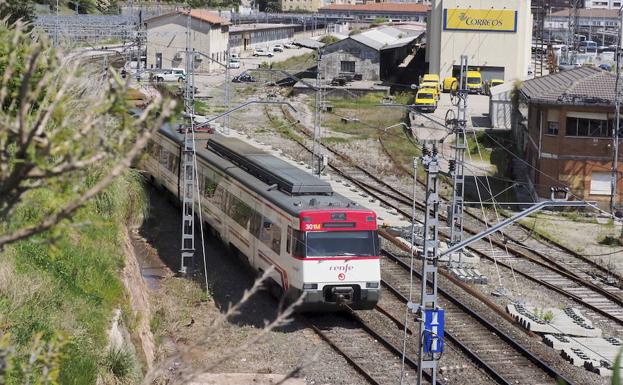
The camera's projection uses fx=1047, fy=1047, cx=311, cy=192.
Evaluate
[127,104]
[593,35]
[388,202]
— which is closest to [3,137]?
[127,104]

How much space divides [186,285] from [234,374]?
19.3 ft

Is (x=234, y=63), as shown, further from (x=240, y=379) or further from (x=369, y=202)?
(x=240, y=379)

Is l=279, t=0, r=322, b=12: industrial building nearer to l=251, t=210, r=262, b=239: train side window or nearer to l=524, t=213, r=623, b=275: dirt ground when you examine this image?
l=524, t=213, r=623, b=275: dirt ground

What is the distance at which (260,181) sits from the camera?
21969 millimetres

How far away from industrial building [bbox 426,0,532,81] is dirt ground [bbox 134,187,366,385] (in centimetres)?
3758

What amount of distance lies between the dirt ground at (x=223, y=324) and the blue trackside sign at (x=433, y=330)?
5.89 feet

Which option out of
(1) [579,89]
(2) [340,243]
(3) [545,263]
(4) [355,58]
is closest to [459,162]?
(3) [545,263]

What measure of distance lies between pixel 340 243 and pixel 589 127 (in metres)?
16.4

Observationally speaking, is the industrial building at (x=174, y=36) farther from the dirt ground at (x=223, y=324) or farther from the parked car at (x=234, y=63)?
the dirt ground at (x=223, y=324)

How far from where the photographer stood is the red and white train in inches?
736

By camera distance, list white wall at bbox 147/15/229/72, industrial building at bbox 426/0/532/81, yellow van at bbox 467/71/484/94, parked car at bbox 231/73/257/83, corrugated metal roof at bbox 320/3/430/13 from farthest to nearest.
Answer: corrugated metal roof at bbox 320/3/430/13 < white wall at bbox 147/15/229/72 < parked car at bbox 231/73/257/83 < industrial building at bbox 426/0/532/81 < yellow van at bbox 467/71/484/94

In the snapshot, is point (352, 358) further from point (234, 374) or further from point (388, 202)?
point (388, 202)

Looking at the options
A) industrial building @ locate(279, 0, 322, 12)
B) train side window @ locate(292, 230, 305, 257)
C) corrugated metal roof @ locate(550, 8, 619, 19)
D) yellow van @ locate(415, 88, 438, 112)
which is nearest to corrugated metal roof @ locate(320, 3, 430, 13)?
corrugated metal roof @ locate(550, 8, 619, 19)

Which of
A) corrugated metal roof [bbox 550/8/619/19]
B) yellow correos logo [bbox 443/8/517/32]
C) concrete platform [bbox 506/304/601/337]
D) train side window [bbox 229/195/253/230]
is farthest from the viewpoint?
corrugated metal roof [bbox 550/8/619/19]
